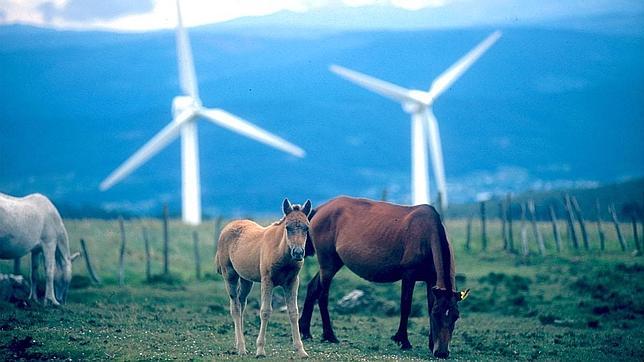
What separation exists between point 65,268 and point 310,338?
6941 millimetres

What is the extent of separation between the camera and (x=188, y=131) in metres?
49.8

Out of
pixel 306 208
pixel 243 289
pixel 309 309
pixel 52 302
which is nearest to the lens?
pixel 306 208

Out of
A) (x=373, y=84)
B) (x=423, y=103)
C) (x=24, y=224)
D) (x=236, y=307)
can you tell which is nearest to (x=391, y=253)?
(x=236, y=307)

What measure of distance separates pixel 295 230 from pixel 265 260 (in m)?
0.99

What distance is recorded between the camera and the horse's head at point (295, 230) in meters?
13.7

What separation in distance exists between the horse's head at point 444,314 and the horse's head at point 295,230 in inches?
112

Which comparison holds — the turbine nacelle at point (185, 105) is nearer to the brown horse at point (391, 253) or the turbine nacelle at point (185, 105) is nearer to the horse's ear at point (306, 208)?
the brown horse at point (391, 253)

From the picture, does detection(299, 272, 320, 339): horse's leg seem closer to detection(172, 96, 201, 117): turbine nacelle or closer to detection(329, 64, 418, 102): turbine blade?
detection(329, 64, 418, 102): turbine blade

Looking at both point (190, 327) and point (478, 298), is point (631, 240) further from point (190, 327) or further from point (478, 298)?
point (190, 327)

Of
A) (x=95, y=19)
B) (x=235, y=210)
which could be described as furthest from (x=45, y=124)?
(x=95, y=19)

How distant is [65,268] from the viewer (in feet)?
73.4

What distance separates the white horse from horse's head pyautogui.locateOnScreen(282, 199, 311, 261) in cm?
868

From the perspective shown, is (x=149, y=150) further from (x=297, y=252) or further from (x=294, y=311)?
(x=297, y=252)

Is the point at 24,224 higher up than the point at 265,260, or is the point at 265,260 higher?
the point at 24,224
